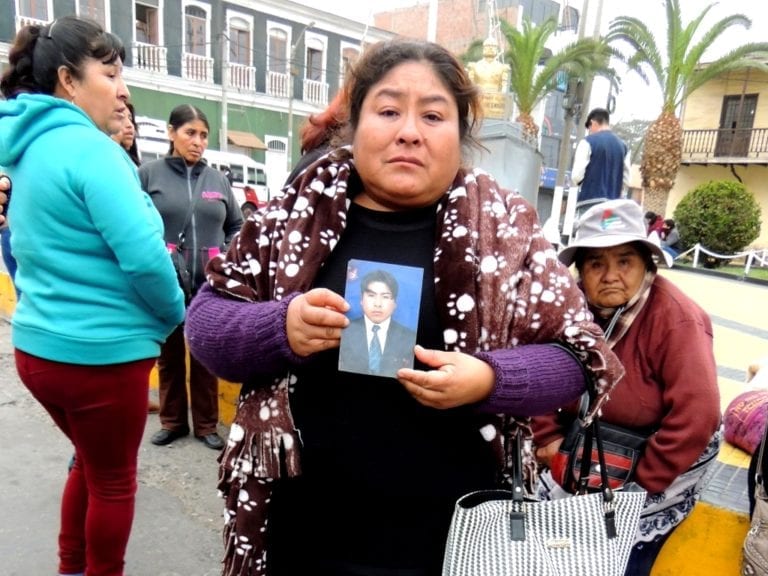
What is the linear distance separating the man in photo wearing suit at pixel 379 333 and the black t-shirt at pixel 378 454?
134 mm

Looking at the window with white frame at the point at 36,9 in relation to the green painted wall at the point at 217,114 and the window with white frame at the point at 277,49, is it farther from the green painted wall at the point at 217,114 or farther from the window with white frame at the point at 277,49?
the window with white frame at the point at 277,49

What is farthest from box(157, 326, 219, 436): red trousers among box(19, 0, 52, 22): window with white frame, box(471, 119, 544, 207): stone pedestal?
box(19, 0, 52, 22): window with white frame

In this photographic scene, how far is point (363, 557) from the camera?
4.37ft

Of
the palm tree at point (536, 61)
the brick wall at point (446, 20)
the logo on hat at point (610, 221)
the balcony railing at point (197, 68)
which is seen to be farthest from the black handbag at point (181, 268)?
the brick wall at point (446, 20)

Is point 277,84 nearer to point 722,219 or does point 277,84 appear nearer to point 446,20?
point 446,20

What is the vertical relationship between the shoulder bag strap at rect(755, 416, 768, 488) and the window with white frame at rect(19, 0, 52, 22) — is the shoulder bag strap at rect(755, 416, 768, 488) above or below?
below

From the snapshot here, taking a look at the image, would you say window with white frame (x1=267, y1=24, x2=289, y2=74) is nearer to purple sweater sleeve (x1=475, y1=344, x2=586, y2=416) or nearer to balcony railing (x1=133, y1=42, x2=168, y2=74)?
balcony railing (x1=133, y1=42, x2=168, y2=74)

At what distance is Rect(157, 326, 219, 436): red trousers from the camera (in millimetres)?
3494

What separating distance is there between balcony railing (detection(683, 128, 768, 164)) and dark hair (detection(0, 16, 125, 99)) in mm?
22946

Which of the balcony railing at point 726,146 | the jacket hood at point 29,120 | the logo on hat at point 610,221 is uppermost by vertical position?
the balcony railing at point 726,146

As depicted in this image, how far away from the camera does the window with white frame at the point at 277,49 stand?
25516 mm

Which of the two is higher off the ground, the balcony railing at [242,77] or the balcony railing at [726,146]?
the balcony railing at [242,77]

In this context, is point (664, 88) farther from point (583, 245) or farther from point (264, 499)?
point (264, 499)

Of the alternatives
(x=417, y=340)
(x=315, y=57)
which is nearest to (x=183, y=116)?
(x=417, y=340)
